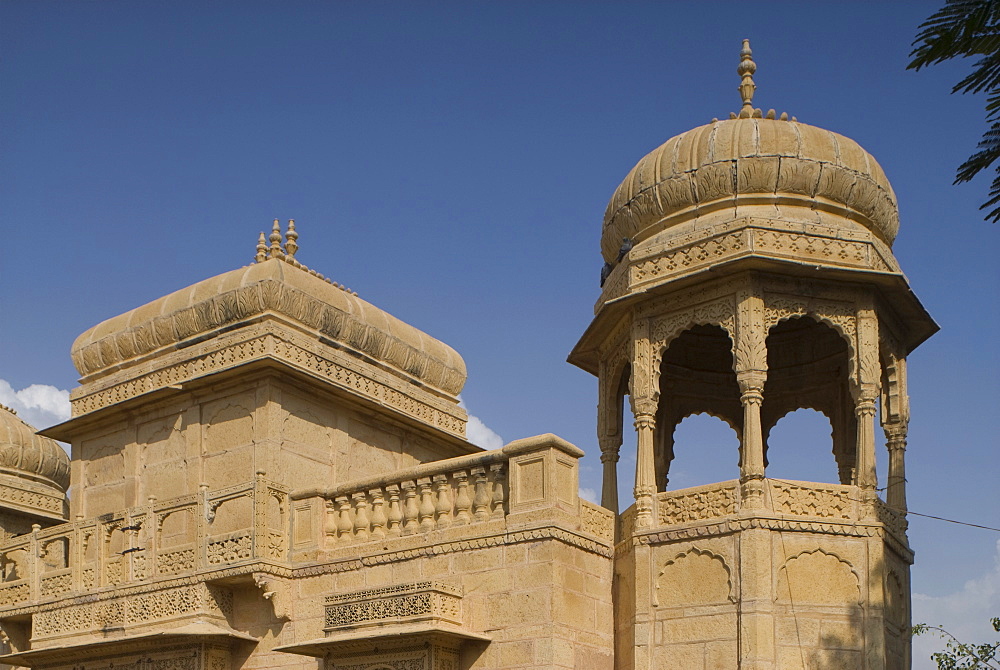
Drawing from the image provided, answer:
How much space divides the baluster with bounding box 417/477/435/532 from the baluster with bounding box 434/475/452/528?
0.07 meters

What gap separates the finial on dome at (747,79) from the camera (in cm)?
1377

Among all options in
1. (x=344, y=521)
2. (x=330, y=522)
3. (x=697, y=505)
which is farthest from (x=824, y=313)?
(x=330, y=522)

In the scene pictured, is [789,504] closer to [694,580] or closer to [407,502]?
[694,580]

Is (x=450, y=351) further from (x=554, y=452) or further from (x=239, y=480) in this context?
(x=554, y=452)

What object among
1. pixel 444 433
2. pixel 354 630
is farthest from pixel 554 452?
pixel 444 433

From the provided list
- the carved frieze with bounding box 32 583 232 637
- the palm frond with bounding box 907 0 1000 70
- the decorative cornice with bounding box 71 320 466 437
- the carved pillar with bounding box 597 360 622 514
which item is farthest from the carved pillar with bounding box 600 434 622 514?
the palm frond with bounding box 907 0 1000 70

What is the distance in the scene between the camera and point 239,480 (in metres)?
14.3

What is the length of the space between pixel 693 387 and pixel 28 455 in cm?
1023

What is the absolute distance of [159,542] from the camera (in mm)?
14195

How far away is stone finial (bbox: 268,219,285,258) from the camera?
615 inches

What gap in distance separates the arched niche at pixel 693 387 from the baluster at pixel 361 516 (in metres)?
3.72

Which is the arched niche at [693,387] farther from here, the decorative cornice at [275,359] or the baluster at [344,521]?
the baluster at [344,521]

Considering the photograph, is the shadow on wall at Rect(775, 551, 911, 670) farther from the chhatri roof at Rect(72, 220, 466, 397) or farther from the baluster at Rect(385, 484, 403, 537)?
the chhatri roof at Rect(72, 220, 466, 397)

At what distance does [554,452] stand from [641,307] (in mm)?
2045
